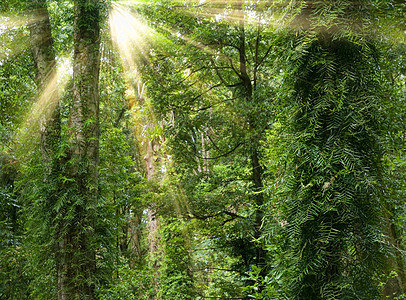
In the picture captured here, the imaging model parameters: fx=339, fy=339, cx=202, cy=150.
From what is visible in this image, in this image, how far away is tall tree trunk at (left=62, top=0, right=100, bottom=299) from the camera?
Result: 3.90 meters

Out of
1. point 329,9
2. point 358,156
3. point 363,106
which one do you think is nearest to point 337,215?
point 358,156

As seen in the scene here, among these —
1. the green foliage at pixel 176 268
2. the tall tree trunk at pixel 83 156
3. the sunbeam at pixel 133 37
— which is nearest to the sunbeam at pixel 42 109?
the tall tree trunk at pixel 83 156

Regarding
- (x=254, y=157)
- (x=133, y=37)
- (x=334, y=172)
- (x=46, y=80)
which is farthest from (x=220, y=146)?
(x=334, y=172)

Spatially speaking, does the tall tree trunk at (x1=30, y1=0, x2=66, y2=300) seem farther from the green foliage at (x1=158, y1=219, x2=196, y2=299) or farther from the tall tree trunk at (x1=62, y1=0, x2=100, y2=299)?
the green foliage at (x1=158, y1=219, x2=196, y2=299)

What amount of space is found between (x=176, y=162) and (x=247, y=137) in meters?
2.00

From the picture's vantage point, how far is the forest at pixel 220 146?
5.36ft

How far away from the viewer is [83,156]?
13.9 ft

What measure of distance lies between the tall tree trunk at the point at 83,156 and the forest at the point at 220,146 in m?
0.02

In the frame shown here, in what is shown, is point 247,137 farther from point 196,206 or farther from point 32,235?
point 32,235

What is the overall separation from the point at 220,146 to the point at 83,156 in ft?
17.6

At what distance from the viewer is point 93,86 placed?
4.52 meters

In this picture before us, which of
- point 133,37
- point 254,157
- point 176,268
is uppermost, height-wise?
point 133,37

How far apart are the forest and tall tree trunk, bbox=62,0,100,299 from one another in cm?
2

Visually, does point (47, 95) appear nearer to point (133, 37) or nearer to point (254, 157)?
point (133, 37)
